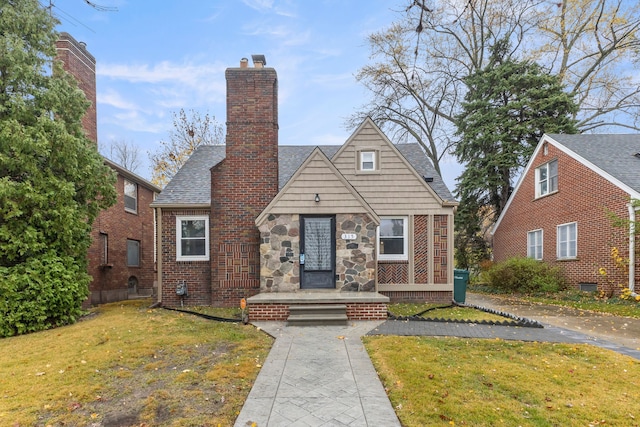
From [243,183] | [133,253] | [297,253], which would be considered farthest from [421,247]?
[133,253]

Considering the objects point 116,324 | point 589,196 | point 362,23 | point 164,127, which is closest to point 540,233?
point 589,196

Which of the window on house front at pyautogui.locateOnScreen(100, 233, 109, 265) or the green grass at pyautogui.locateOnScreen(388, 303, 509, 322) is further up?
the window on house front at pyautogui.locateOnScreen(100, 233, 109, 265)

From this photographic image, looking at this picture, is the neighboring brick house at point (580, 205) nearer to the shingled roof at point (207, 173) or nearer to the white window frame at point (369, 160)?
the shingled roof at point (207, 173)

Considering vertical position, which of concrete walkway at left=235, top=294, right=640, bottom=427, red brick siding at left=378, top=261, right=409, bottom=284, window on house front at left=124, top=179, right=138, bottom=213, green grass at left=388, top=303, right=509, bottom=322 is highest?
window on house front at left=124, top=179, right=138, bottom=213

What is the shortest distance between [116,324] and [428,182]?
32.8 ft

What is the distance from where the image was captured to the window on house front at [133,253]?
50.1 feet

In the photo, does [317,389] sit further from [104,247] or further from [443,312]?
[104,247]

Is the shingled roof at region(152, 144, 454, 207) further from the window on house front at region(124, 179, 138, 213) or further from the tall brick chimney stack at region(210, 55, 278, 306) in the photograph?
the window on house front at region(124, 179, 138, 213)

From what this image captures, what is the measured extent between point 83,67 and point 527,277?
18859 millimetres

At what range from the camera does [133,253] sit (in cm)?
1563

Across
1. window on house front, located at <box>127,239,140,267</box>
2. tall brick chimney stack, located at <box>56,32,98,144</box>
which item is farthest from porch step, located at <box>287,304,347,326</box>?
window on house front, located at <box>127,239,140,267</box>

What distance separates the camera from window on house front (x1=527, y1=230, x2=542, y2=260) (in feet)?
50.3

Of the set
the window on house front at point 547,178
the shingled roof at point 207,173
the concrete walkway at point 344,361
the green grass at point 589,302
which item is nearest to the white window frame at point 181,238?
the shingled roof at point 207,173

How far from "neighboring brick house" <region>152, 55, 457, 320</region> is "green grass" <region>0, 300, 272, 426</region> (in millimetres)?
2099
